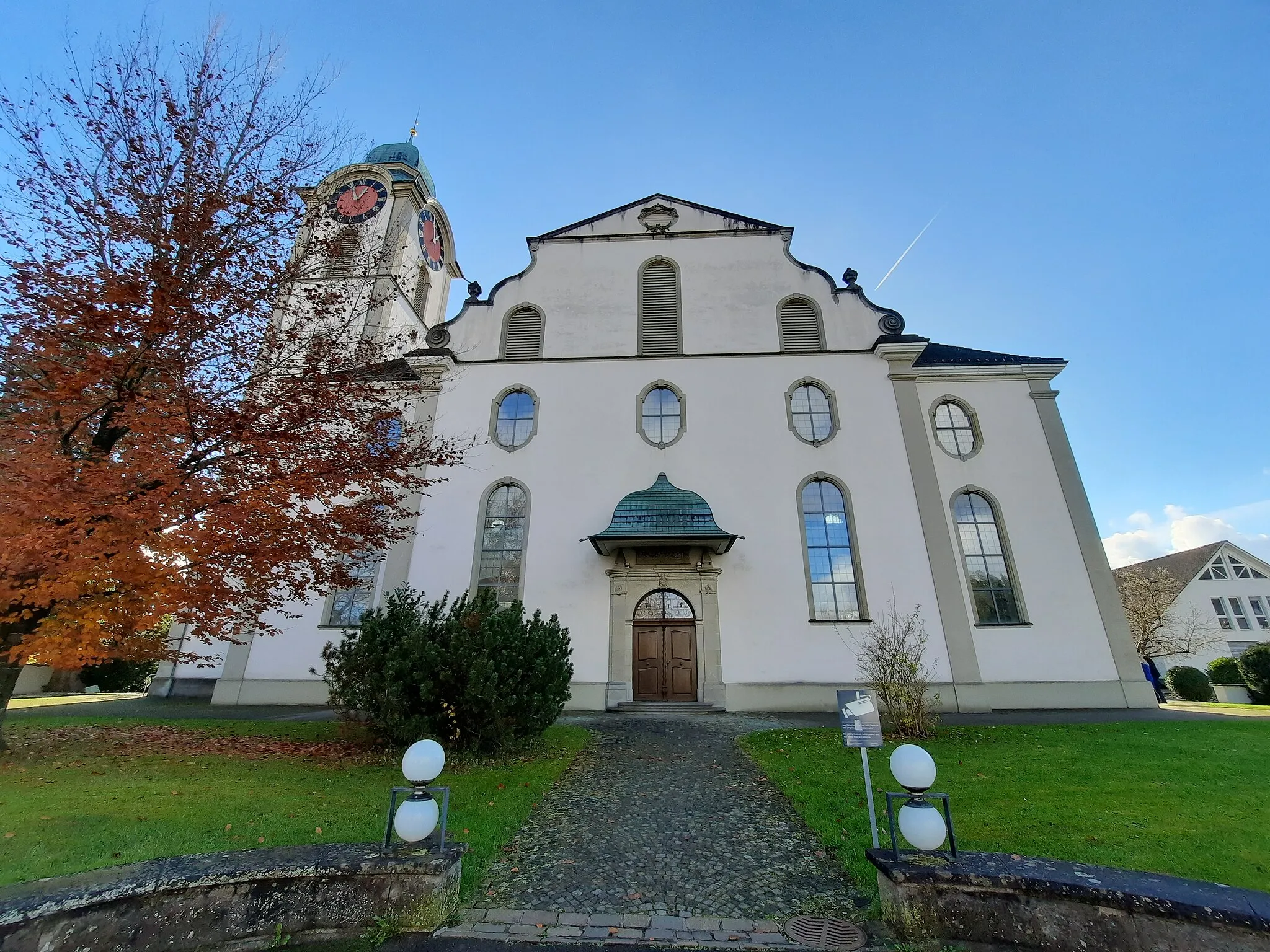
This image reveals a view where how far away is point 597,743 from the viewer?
9.23 m

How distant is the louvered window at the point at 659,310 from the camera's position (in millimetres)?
17203

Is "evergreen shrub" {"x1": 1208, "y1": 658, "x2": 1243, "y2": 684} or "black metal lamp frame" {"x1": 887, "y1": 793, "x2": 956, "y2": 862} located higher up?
"evergreen shrub" {"x1": 1208, "y1": 658, "x2": 1243, "y2": 684}

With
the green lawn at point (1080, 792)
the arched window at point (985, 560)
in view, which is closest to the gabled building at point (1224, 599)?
the arched window at point (985, 560)

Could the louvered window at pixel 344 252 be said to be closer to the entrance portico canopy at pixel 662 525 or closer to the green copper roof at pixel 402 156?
the entrance portico canopy at pixel 662 525

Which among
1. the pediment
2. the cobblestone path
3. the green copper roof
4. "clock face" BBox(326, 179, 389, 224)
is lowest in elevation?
the cobblestone path

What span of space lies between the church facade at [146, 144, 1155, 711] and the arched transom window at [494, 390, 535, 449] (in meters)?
0.09

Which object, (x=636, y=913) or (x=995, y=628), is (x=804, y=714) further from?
(x=636, y=913)

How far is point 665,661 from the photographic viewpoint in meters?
14.0

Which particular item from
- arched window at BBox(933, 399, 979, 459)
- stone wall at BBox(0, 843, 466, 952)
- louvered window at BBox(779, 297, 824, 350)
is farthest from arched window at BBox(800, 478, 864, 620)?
stone wall at BBox(0, 843, 466, 952)

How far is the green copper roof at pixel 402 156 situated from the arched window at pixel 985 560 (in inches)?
1007

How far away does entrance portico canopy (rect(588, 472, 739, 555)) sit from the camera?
1351 centimetres

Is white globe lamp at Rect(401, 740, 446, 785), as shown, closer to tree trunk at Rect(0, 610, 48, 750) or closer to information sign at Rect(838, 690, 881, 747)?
information sign at Rect(838, 690, 881, 747)

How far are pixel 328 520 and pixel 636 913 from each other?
706 centimetres

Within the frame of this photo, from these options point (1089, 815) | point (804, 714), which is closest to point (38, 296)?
point (1089, 815)
